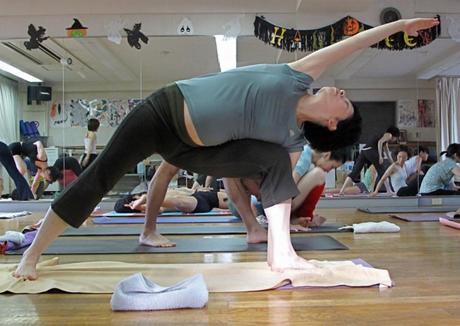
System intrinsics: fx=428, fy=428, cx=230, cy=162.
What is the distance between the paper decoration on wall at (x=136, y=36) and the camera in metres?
5.09

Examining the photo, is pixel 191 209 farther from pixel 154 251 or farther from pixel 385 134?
pixel 385 134

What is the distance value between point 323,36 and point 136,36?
7.24 ft

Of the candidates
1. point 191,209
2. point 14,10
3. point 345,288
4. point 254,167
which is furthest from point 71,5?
point 345,288

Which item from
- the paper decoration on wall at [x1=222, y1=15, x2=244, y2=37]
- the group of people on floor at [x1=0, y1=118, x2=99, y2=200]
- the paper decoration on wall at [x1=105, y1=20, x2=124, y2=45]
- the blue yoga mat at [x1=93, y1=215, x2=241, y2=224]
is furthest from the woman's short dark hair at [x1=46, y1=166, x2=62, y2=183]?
the paper decoration on wall at [x1=222, y1=15, x2=244, y2=37]

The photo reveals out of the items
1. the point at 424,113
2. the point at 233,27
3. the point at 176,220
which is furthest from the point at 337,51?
the point at 424,113

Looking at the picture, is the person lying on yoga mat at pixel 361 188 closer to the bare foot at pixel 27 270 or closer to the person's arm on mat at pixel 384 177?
the person's arm on mat at pixel 384 177

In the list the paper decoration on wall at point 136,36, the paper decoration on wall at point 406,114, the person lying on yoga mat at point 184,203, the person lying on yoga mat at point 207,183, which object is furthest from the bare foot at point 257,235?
the paper decoration on wall at point 406,114

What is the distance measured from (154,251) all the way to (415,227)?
1.97 meters

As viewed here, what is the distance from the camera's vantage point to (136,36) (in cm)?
513

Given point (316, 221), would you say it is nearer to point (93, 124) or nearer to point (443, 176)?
point (443, 176)

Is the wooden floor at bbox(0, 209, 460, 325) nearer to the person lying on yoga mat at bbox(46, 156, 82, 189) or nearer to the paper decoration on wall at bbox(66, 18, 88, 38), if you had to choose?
the person lying on yoga mat at bbox(46, 156, 82, 189)

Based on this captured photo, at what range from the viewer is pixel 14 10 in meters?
5.08

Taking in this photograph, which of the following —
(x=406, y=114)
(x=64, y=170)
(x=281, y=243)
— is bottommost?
(x=281, y=243)

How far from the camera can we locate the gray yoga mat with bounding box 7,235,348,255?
2186mm
